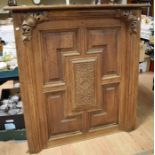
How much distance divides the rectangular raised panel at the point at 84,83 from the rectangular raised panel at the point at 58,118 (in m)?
0.10

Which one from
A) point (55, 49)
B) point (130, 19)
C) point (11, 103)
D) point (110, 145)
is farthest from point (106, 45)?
point (11, 103)

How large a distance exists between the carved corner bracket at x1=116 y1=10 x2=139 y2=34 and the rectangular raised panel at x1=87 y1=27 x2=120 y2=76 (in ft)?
0.28

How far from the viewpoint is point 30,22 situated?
4.51ft

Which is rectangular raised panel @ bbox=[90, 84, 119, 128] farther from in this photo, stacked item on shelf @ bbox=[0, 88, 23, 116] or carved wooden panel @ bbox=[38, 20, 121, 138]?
stacked item on shelf @ bbox=[0, 88, 23, 116]

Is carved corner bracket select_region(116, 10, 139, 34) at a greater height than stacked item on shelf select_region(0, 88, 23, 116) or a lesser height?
greater

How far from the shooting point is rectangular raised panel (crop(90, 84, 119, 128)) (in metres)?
1.77

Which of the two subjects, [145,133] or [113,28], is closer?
[113,28]

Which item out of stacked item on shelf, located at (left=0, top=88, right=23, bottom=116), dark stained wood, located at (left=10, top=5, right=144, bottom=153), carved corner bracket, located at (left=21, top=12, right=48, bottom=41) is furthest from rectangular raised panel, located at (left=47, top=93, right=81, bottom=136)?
carved corner bracket, located at (left=21, top=12, right=48, bottom=41)

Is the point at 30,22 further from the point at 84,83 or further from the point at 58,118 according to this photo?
the point at 58,118

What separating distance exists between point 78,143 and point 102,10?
3.56 feet

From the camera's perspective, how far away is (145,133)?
1.93m

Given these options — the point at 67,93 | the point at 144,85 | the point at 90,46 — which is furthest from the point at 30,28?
the point at 144,85

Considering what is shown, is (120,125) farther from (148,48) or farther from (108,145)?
(148,48)

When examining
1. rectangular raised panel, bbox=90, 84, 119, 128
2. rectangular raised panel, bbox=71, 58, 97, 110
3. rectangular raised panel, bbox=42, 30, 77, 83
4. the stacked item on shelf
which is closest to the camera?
rectangular raised panel, bbox=42, 30, 77, 83
